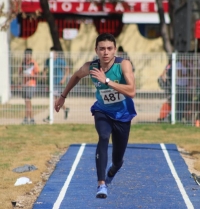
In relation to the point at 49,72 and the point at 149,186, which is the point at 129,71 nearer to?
the point at 149,186

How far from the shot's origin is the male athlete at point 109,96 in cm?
795

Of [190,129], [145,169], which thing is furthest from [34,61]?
[145,169]

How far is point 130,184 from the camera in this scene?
9953 mm

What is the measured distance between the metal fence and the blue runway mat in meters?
4.08

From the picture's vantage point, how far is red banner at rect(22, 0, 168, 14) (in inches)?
1083

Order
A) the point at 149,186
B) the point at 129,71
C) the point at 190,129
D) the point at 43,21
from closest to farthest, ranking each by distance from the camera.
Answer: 1. the point at 129,71
2. the point at 149,186
3. the point at 190,129
4. the point at 43,21

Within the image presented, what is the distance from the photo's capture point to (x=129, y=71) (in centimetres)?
806

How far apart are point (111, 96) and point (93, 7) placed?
19.9 meters

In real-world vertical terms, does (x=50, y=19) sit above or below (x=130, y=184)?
above

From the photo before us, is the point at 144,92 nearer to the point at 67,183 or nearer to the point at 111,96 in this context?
the point at 67,183

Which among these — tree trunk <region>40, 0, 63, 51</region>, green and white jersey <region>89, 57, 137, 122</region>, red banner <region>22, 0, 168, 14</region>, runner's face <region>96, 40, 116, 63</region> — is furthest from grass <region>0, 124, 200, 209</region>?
red banner <region>22, 0, 168, 14</region>

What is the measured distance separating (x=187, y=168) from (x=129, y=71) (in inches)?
146

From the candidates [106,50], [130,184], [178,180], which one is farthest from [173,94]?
[106,50]

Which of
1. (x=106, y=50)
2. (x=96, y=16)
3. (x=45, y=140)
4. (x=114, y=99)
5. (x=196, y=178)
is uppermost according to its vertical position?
(x=96, y=16)
